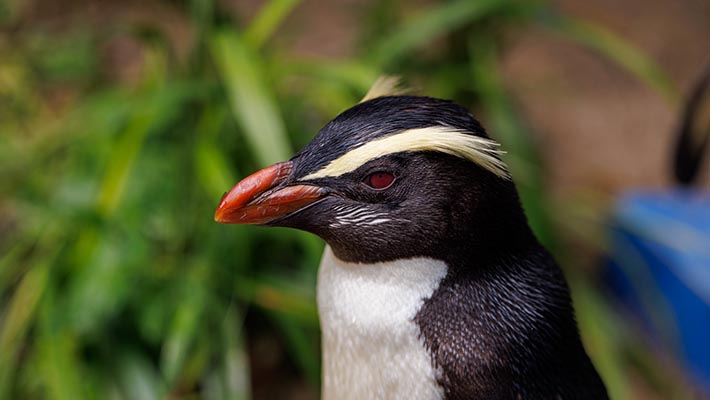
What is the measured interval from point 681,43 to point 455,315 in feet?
6.21

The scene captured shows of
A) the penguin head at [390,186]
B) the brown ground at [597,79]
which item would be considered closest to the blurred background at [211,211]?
the brown ground at [597,79]

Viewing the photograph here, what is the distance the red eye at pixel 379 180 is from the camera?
19.9 inches

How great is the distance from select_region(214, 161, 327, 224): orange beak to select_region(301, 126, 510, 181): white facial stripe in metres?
0.03

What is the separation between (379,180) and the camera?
0.51 metres

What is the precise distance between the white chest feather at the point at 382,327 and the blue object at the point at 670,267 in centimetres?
93

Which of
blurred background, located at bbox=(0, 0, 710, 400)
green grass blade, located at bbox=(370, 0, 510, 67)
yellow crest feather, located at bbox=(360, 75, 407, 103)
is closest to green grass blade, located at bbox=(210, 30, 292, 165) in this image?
blurred background, located at bbox=(0, 0, 710, 400)

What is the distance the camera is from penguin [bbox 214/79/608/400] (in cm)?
50

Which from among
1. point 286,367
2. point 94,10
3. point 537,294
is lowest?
point 286,367

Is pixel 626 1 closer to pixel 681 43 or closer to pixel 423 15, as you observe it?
pixel 681 43

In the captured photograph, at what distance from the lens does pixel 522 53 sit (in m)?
2.13

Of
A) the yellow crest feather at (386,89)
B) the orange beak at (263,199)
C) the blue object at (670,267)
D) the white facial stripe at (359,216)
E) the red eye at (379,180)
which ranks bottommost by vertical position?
the blue object at (670,267)

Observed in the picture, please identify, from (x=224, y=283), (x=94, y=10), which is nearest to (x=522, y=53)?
(x=94, y=10)

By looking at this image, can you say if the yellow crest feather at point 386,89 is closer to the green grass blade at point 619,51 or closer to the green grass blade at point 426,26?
the green grass blade at point 426,26

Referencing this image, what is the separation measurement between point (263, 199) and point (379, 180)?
0.25 feet
